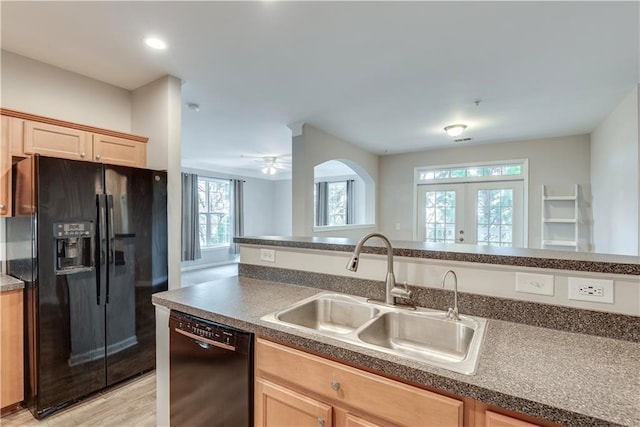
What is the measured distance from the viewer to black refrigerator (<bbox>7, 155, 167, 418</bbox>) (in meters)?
2.00

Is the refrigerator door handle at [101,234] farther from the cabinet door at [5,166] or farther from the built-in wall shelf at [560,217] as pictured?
the built-in wall shelf at [560,217]

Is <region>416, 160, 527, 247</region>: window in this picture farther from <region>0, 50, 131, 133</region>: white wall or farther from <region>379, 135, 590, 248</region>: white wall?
<region>0, 50, 131, 133</region>: white wall

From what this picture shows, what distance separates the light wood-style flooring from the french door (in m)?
5.34

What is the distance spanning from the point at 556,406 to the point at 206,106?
153 inches

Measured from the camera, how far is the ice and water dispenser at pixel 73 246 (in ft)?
6.76

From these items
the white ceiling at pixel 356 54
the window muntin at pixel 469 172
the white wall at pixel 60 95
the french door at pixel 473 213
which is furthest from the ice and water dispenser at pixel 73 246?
the window muntin at pixel 469 172

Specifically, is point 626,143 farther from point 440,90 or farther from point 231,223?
Result: point 231,223

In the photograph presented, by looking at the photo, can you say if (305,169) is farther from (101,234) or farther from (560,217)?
(560,217)

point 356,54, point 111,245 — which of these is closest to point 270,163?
point 356,54

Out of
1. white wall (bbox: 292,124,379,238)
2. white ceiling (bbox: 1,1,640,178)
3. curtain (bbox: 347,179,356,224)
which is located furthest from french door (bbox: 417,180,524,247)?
curtain (bbox: 347,179,356,224)

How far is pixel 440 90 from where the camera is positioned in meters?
3.16

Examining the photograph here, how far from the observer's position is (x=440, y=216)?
6043 mm

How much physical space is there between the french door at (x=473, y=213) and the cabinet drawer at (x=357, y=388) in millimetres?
5357

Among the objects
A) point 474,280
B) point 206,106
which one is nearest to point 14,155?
point 206,106
